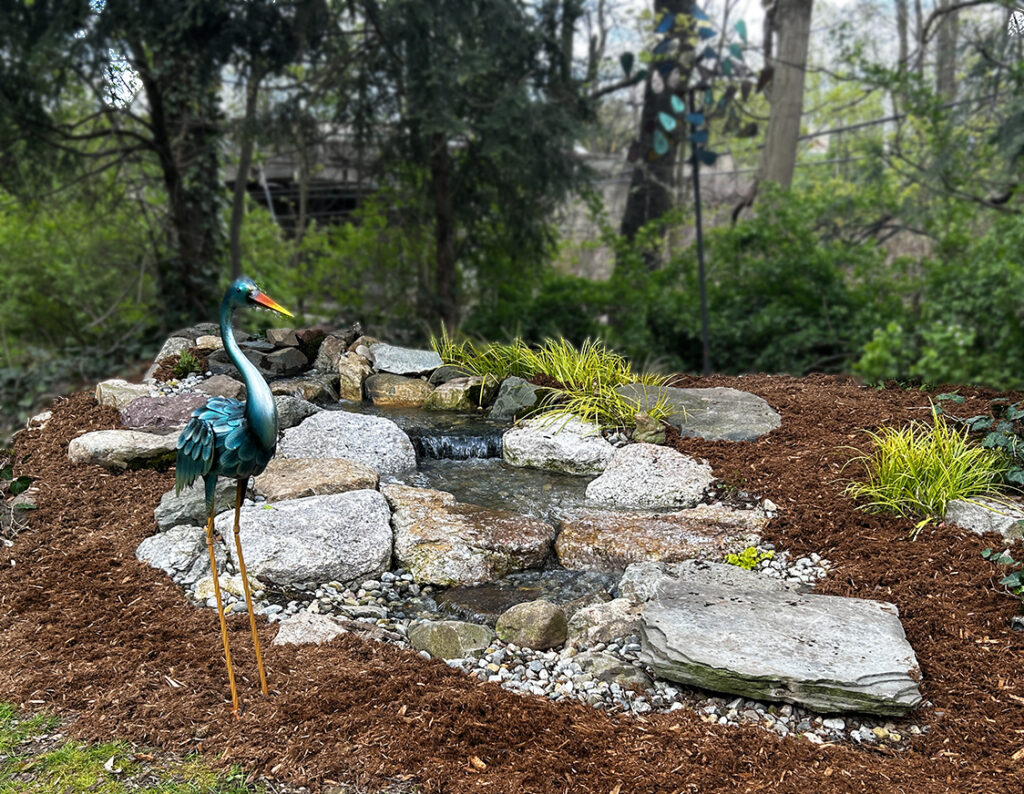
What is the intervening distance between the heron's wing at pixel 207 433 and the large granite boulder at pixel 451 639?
110cm

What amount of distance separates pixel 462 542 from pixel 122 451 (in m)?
2.01

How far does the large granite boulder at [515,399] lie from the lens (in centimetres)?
518

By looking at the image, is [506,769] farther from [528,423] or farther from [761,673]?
[528,423]

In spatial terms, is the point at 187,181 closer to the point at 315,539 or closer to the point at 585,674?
the point at 315,539

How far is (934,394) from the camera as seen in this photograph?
494cm

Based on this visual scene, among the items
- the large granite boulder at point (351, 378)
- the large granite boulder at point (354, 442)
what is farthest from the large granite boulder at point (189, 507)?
the large granite boulder at point (351, 378)

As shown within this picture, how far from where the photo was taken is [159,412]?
4.77 m

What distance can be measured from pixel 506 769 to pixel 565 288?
7.57 metres

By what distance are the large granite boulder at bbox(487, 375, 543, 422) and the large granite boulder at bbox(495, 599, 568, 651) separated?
2271mm

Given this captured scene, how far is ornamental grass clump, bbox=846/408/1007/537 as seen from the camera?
11.7ft

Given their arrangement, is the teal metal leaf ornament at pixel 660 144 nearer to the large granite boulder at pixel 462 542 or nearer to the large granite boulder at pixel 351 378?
the large granite boulder at pixel 351 378

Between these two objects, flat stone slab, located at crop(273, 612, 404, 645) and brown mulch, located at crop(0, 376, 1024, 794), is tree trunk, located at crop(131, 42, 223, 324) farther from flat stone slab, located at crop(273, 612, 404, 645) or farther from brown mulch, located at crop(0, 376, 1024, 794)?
flat stone slab, located at crop(273, 612, 404, 645)

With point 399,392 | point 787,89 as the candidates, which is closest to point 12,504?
point 399,392

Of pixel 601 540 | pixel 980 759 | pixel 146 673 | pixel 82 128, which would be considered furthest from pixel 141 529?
pixel 82 128
